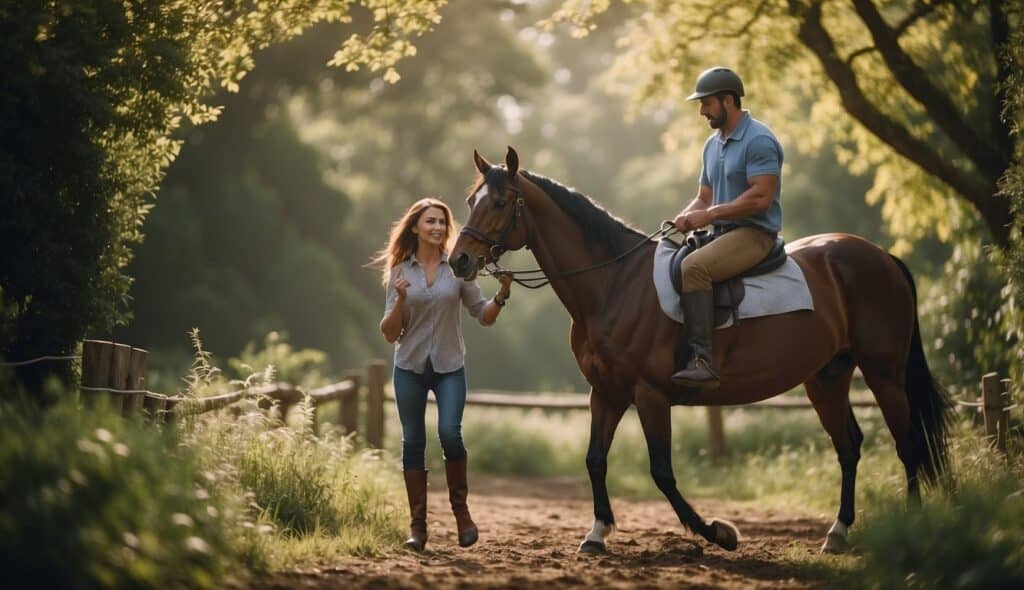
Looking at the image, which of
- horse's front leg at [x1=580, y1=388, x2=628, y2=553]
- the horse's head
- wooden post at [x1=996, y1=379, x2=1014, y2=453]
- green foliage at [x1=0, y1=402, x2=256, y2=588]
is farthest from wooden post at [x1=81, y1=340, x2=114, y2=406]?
wooden post at [x1=996, y1=379, x2=1014, y2=453]

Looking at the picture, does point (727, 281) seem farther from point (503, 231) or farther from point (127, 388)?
point (127, 388)

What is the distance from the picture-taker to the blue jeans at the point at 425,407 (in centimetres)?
695

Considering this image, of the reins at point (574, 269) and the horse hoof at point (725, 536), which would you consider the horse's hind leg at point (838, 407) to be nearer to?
the horse hoof at point (725, 536)

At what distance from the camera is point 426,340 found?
6.98 meters

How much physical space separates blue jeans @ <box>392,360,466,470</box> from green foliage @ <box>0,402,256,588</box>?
1.98 m

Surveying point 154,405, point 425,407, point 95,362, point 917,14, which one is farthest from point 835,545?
point 917,14

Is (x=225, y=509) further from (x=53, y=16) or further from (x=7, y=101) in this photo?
(x=53, y=16)

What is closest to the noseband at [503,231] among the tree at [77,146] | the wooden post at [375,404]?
the tree at [77,146]

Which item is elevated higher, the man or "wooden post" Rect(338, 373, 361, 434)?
the man

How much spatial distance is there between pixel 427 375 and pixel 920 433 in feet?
11.8

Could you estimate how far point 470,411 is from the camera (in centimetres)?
1805

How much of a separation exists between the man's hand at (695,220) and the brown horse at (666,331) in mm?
430

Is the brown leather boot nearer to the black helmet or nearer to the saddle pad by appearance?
the saddle pad

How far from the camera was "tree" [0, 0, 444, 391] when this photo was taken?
6.59 metres
